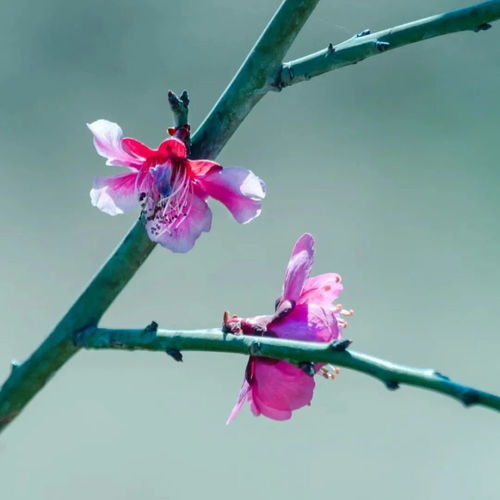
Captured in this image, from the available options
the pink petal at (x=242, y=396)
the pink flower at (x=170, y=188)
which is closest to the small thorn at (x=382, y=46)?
the pink flower at (x=170, y=188)

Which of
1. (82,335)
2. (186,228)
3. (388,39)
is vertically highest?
(388,39)

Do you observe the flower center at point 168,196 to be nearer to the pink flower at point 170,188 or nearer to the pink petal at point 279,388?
the pink flower at point 170,188

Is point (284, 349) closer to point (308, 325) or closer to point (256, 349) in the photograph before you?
point (256, 349)

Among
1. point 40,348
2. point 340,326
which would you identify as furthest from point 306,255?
point 40,348

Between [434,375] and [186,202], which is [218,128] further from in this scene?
[434,375]

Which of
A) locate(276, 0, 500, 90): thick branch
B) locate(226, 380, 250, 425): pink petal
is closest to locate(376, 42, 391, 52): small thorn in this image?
locate(276, 0, 500, 90): thick branch

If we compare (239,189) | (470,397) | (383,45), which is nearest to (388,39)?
(383,45)

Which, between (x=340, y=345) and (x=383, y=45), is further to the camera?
(x=383, y=45)
